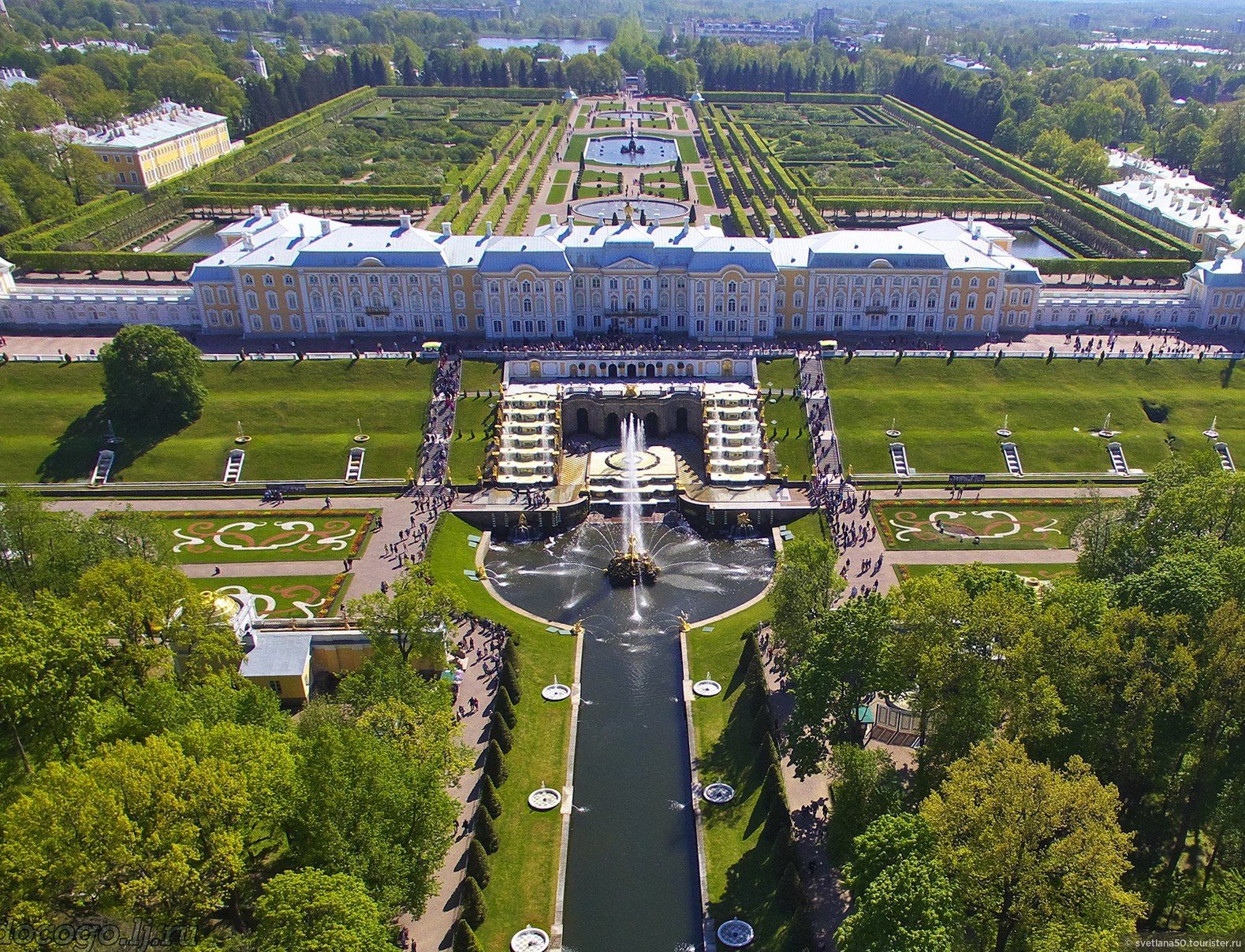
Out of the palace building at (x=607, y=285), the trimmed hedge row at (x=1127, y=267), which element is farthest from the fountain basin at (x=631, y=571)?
the trimmed hedge row at (x=1127, y=267)

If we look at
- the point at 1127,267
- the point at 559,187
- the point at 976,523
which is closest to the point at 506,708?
the point at 976,523

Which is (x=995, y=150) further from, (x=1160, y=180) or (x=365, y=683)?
(x=365, y=683)

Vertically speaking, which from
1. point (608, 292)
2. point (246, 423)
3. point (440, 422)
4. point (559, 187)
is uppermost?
point (608, 292)

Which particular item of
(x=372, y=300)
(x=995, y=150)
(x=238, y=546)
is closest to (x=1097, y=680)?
(x=238, y=546)

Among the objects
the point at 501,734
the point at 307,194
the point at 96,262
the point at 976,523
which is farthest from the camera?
the point at 307,194

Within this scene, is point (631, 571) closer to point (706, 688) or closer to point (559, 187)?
point (706, 688)

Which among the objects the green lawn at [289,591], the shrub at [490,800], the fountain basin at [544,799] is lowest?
the fountain basin at [544,799]

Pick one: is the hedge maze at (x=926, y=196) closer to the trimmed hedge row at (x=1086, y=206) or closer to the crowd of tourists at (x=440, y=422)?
the trimmed hedge row at (x=1086, y=206)
